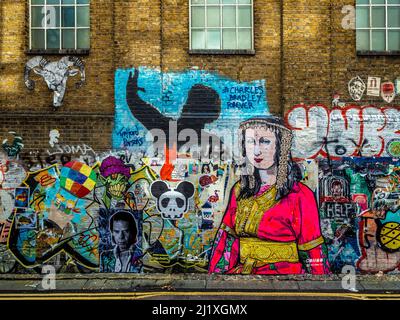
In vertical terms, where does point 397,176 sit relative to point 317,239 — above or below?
above

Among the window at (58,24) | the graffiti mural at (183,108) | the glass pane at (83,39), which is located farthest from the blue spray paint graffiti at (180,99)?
the window at (58,24)

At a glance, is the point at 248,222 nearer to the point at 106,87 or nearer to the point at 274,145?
the point at 274,145

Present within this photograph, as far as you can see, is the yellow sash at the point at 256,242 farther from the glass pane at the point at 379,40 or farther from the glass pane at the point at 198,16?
the glass pane at the point at 198,16

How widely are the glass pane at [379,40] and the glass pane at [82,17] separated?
263 inches

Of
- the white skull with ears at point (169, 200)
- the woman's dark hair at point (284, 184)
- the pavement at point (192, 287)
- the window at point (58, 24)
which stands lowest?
the pavement at point (192, 287)

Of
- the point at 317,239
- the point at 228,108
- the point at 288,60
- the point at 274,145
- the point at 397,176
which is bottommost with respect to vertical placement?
the point at 317,239

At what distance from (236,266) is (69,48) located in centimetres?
630

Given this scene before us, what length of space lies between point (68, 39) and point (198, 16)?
10.1 ft

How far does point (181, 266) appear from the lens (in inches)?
409

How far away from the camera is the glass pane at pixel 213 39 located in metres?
10.8

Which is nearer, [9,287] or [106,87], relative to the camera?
[9,287]

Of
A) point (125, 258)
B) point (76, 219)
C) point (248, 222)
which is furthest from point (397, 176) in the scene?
point (76, 219)

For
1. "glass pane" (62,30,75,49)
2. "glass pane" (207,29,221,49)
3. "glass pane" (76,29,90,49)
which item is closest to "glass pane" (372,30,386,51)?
"glass pane" (207,29,221,49)

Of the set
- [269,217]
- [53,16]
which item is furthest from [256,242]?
[53,16]
